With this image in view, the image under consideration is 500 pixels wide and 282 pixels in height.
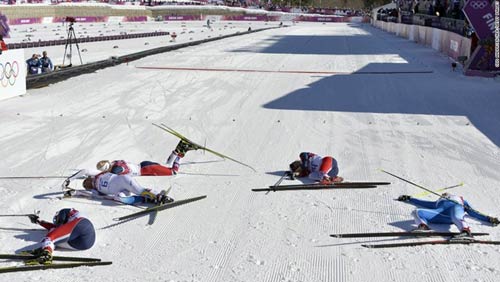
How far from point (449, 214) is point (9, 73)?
42.5 feet

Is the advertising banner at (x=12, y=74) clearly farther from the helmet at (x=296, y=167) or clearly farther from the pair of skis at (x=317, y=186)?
the pair of skis at (x=317, y=186)

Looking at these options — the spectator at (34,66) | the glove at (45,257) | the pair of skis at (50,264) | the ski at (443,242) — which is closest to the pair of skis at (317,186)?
the ski at (443,242)

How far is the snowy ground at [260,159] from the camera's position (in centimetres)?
597

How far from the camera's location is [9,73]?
1577 centimetres

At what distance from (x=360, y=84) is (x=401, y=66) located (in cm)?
618

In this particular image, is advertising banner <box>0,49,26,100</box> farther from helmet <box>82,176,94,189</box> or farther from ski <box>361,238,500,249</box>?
ski <box>361,238,500,249</box>

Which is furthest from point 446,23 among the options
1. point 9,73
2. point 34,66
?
point 9,73

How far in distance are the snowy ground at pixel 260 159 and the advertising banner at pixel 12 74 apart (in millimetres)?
587

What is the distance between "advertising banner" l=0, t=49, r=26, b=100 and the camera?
15.5 meters

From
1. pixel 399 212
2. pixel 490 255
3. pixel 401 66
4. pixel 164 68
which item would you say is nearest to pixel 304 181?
pixel 399 212

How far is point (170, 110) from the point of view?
47.6 ft

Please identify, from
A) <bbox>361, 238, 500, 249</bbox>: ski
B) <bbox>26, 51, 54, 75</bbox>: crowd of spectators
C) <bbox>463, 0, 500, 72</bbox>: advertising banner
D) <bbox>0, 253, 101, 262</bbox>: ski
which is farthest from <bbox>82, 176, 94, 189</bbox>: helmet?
<bbox>463, 0, 500, 72</bbox>: advertising banner

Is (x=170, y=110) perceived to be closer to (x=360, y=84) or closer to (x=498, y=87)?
(x=360, y=84)

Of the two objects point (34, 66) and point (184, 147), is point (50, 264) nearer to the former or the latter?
point (184, 147)
